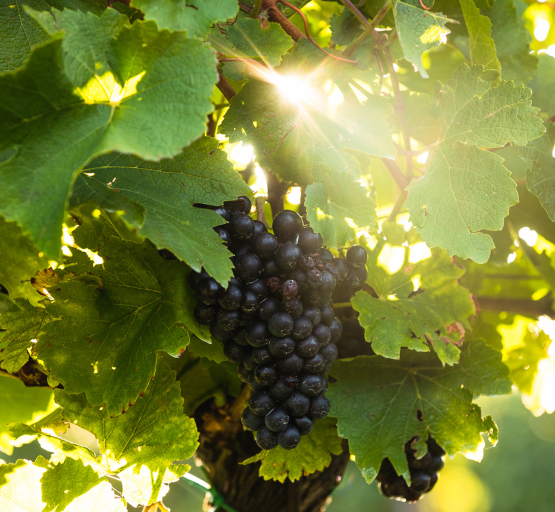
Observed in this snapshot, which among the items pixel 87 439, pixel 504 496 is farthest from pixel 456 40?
pixel 504 496

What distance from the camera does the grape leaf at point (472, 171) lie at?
0.75 m

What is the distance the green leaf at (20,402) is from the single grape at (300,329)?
0.60 m

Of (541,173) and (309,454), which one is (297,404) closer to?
(309,454)

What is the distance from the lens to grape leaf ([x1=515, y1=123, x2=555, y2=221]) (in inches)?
35.4

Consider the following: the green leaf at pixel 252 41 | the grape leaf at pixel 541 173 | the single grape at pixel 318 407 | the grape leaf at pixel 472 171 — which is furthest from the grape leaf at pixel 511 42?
the single grape at pixel 318 407

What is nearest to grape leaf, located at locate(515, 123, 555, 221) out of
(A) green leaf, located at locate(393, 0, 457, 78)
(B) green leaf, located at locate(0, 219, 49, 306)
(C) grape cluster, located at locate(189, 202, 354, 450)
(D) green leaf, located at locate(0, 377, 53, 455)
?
(A) green leaf, located at locate(393, 0, 457, 78)

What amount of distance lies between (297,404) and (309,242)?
0.24m

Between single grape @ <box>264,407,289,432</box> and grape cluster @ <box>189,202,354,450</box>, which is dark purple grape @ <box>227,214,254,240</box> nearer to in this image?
grape cluster @ <box>189,202,354,450</box>

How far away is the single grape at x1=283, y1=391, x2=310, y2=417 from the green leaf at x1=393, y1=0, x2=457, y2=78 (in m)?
0.51

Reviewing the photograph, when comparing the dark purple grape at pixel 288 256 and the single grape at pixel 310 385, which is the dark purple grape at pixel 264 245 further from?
the single grape at pixel 310 385

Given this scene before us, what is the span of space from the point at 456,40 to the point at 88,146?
0.94 meters

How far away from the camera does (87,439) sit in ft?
37.4

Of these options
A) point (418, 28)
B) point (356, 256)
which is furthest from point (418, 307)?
point (418, 28)

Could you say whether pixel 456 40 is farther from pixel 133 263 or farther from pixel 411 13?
pixel 133 263
